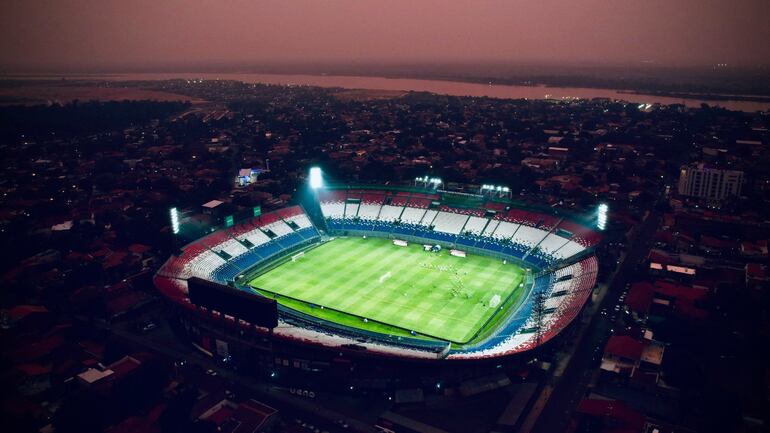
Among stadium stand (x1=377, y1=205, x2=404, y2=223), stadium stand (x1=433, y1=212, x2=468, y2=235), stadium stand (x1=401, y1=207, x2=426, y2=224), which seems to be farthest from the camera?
stadium stand (x1=377, y1=205, x2=404, y2=223)

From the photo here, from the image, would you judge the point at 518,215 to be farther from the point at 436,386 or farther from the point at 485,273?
the point at 436,386

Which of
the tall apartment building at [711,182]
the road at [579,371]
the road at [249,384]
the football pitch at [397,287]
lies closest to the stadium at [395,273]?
the football pitch at [397,287]

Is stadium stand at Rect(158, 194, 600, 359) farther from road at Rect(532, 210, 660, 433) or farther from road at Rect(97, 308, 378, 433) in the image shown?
road at Rect(97, 308, 378, 433)

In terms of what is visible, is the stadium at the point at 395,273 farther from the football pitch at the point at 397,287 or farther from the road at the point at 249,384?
the road at the point at 249,384

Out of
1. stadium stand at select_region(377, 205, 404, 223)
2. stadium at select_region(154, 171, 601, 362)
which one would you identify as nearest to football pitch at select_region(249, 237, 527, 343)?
stadium at select_region(154, 171, 601, 362)

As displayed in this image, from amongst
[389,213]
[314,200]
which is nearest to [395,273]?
[389,213]

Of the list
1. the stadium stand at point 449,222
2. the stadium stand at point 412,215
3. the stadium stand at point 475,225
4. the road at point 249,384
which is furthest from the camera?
the stadium stand at point 412,215
